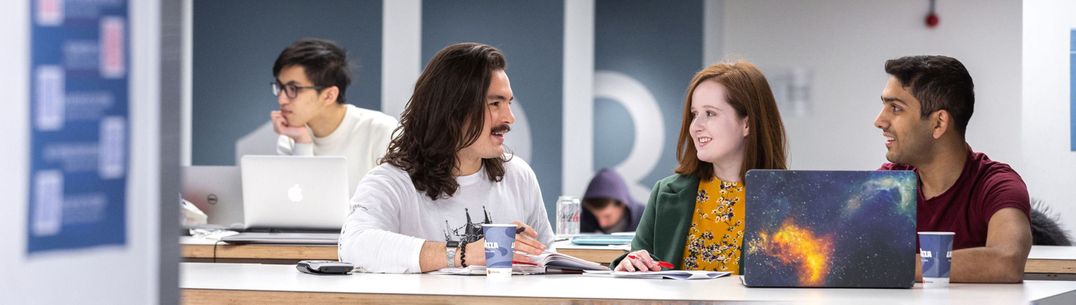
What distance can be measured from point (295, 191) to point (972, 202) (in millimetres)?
2124

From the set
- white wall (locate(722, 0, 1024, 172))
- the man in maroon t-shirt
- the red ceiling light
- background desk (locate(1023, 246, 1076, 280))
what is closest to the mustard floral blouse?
the man in maroon t-shirt

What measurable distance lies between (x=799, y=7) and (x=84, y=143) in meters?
7.22

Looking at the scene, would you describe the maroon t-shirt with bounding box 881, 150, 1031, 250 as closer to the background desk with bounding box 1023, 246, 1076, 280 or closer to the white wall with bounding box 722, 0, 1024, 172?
the background desk with bounding box 1023, 246, 1076, 280

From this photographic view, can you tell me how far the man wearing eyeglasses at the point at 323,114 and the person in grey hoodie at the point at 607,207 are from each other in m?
1.81

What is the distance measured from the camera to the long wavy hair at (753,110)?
8.67 ft

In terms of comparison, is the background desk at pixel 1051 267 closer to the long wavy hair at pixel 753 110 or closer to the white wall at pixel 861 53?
the long wavy hair at pixel 753 110

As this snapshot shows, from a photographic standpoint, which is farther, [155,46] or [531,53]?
[531,53]

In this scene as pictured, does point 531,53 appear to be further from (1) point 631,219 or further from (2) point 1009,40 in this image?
(2) point 1009,40

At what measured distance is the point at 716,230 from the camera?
2.70 meters

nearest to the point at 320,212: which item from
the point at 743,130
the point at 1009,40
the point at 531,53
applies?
the point at 743,130

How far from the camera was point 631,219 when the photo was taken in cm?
645

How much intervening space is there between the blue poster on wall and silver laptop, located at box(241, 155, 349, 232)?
2987mm

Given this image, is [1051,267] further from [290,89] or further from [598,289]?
[290,89]

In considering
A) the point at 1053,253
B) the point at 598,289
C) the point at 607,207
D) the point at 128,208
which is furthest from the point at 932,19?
the point at 128,208
